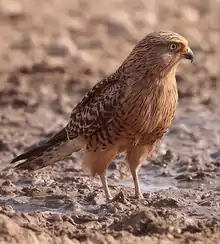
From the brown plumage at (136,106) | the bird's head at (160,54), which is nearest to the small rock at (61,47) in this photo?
the brown plumage at (136,106)

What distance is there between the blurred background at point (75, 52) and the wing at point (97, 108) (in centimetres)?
202

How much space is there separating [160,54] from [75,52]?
769 cm

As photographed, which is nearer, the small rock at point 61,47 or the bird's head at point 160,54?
the bird's head at point 160,54

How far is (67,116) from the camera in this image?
Result: 44.3 ft

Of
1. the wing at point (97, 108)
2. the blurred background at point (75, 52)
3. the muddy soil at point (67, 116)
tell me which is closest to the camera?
the muddy soil at point (67, 116)

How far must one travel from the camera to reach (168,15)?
20234 millimetres

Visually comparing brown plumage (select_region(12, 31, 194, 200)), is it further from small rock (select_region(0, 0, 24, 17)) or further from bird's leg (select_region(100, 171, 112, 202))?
small rock (select_region(0, 0, 24, 17))

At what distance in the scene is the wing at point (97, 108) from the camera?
9241mm

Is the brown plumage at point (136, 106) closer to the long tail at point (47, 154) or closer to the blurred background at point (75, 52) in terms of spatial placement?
the long tail at point (47, 154)

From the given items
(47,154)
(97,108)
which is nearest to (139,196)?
(97,108)

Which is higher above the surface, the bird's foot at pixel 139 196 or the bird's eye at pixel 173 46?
→ the bird's eye at pixel 173 46

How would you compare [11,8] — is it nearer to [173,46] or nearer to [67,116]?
[67,116]

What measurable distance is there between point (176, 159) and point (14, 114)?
294cm

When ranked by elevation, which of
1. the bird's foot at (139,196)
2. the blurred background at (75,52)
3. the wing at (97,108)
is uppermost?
the wing at (97,108)
